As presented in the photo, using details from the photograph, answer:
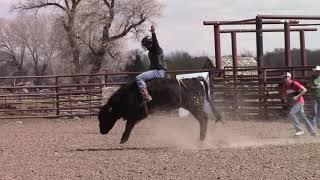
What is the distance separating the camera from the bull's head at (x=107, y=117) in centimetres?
1116

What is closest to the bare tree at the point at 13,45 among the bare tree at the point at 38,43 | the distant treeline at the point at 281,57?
the bare tree at the point at 38,43

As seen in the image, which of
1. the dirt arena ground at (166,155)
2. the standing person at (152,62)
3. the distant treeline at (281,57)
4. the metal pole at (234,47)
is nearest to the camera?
the dirt arena ground at (166,155)

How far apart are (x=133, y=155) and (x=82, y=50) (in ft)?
131

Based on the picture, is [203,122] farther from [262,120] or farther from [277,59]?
[277,59]

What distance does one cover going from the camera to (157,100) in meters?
10.8

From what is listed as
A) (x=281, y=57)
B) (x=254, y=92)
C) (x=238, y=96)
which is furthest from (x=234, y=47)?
(x=281, y=57)

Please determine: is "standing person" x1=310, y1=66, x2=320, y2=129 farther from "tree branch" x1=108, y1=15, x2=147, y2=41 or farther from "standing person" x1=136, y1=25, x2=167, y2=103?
"tree branch" x1=108, y1=15, x2=147, y2=41

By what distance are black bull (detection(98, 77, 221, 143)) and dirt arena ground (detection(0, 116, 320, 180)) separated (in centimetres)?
53

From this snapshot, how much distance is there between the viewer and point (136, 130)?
14648 mm

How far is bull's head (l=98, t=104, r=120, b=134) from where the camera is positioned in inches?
440

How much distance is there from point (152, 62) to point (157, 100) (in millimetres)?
770

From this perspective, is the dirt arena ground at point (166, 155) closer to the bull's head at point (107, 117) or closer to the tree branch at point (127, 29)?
the bull's head at point (107, 117)

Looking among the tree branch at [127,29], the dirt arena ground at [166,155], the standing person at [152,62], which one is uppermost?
the tree branch at [127,29]

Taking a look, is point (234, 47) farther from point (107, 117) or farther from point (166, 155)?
point (166, 155)
